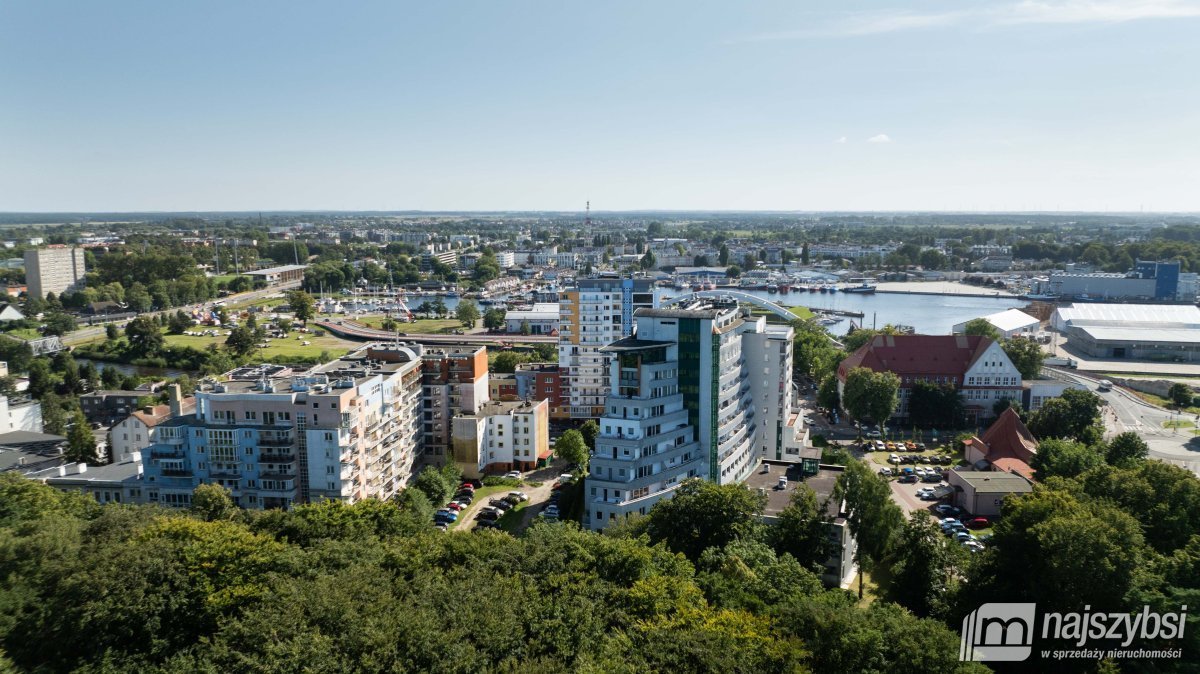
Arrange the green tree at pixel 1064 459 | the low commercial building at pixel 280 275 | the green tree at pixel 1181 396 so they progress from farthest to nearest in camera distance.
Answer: the low commercial building at pixel 280 275 → the green tree at pixel 1181 396 → the green tree at pixel 1064 459

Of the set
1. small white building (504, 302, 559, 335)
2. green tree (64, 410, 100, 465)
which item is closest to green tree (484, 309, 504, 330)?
small white building (504, 302, 559, 335)

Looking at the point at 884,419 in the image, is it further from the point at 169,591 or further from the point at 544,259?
the point at 544,259

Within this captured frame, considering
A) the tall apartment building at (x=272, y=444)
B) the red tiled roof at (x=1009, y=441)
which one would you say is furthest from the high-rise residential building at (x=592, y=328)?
the red tiled roof at (x=1009, y=441)

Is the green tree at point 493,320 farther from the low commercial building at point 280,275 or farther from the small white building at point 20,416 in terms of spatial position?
the low commercial building at point 280,275

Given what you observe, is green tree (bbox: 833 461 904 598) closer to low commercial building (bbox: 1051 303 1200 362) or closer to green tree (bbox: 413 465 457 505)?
green tree (bbox: 413 465 457 505)

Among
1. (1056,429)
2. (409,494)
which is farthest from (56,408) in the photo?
(1056,429)
